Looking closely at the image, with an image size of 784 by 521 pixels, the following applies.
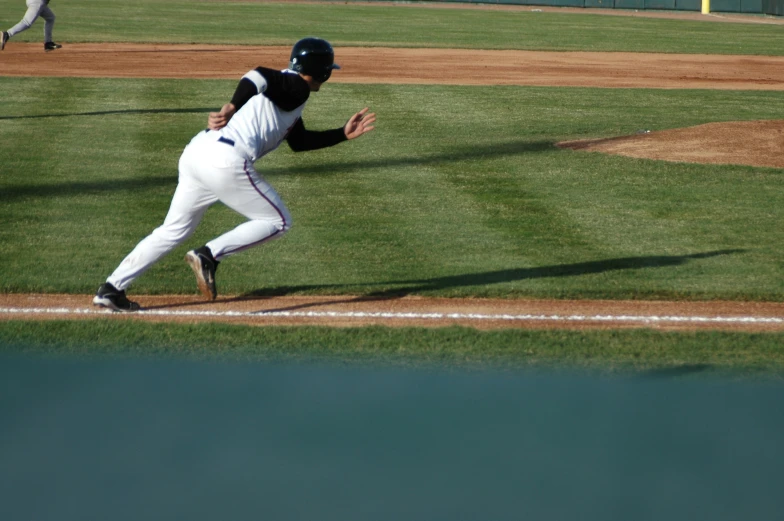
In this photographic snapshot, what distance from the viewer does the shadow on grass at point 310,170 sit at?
10281 mm

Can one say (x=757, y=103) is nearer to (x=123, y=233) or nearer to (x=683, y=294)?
(x=683, y=294)

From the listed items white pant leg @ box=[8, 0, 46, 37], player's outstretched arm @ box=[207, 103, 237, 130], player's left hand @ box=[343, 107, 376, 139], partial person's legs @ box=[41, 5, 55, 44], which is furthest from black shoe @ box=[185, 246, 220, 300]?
partial person's legs @ box=[41, 5, 55, 44]

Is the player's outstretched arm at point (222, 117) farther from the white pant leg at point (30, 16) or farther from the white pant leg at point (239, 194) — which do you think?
the white pant leg at point (30, 16)

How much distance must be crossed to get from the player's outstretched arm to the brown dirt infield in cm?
136

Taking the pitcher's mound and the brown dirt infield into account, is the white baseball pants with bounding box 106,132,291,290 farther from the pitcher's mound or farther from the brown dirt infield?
the pitcher's mound

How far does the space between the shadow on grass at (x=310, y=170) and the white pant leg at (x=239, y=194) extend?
13.4 ft

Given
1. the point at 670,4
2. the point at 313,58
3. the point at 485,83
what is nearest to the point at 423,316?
the point at 313,58

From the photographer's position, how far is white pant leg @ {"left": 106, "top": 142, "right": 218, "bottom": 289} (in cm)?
645

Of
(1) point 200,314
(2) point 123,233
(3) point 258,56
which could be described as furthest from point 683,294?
(3) point 258,56

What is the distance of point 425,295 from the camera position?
745 centimetres

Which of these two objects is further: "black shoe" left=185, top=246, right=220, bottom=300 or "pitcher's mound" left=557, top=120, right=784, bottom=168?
"pitcher's mound" left=557, top=120, right=784, bottom=168

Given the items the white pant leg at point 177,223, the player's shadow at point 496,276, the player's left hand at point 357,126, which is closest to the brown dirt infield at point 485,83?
the player's shadow at point 496,276

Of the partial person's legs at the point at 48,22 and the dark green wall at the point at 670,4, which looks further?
the dark green wall at the point at 670,4

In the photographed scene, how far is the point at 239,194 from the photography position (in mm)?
6406
